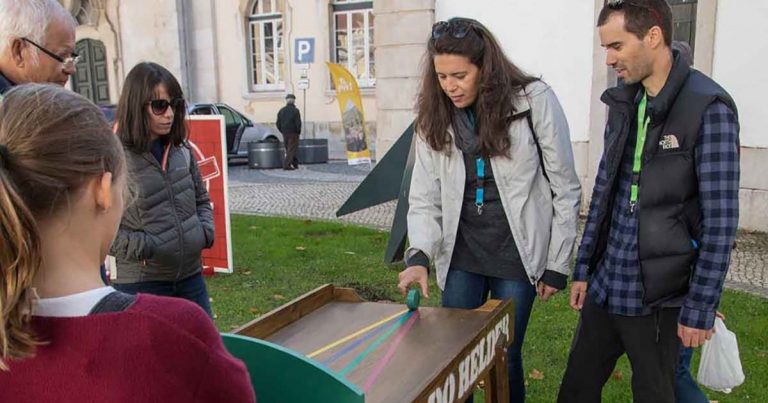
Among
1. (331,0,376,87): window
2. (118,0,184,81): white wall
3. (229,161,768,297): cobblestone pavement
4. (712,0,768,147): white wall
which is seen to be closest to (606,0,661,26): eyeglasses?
(229,161,768,297): cobblestone pavement

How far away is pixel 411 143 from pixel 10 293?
4.28 m

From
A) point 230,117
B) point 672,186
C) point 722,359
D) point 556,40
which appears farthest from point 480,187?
point 230,117

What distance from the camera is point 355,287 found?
5.02 meters

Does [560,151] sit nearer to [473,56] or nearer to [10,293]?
[473,56]

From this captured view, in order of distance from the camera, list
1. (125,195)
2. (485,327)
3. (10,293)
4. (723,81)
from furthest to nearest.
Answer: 1. (723,81)
2. (485,327)
3. (125,195)
4. (10,293)

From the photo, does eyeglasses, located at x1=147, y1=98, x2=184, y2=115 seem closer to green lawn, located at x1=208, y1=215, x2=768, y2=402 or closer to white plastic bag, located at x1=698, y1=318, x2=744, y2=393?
green lawn, located at x1=208, y1=215, x2=768, y2=402

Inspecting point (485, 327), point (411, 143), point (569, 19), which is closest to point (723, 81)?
point (569, 19)

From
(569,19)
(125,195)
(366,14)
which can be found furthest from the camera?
(366,14)

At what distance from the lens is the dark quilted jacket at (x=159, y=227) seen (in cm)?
261

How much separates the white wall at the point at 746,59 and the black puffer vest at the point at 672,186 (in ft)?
16.7

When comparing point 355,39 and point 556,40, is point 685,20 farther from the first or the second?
point 355,39

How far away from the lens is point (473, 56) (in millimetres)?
2305

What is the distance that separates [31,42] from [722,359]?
2.47 m

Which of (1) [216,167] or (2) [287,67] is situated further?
(2) [287,67]
